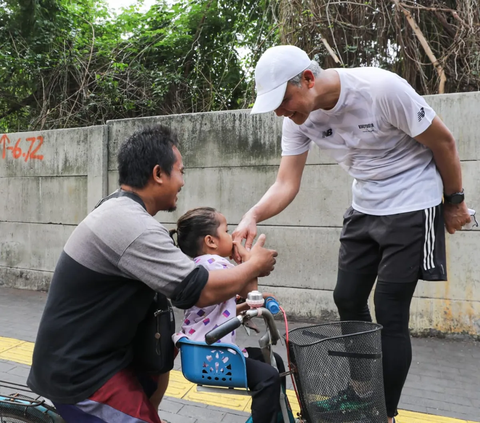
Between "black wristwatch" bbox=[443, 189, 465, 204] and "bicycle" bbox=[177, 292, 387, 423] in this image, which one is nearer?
"bicycle" bbox=[177, 292, 387, 423]

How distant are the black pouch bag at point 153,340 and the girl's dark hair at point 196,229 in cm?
43

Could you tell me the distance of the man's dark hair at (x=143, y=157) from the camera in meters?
1.66

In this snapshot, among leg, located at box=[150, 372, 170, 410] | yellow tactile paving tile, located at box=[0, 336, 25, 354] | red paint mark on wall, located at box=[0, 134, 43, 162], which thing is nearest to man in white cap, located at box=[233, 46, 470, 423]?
leg, located at box=[150, 372, 170, 410]

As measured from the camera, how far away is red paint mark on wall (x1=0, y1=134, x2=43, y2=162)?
18.9 feet

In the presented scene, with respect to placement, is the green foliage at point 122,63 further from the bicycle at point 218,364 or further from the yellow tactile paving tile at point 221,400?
the bicycle at point 218,364

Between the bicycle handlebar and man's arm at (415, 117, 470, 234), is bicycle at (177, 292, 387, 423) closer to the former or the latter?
the bicycle handlebar

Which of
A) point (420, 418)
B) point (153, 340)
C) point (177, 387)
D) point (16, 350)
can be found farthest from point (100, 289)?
point (16, 350)

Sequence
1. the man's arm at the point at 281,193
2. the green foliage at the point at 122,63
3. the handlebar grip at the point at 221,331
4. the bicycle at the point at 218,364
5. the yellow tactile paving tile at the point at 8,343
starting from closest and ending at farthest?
the handlebar grip at the point at 221,331, the bicycle at the point at 218,364, the man's arm at the point at 281,193, the yellow tactile paving tile at the point at 8,343, the green foliage at the point at 122,63

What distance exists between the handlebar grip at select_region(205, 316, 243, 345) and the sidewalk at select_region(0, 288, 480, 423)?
1.42 m

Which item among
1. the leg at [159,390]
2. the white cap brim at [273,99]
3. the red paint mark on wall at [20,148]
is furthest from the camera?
the red paint mark on wall at [20,148]

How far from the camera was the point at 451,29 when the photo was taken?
488cm

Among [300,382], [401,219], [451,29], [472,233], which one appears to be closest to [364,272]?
[401,219]

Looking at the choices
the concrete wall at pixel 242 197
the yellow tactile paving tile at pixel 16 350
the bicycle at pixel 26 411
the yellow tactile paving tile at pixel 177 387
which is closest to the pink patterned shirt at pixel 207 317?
the bicycle at pixel 26 411

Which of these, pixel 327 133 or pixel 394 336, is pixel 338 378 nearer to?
pixel 394 336
